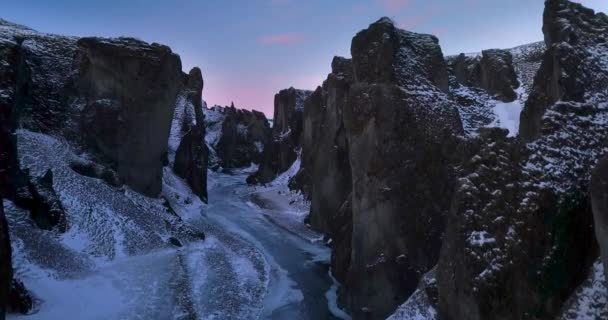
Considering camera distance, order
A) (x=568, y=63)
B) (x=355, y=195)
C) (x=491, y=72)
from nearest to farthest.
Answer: (x=568, y=63)
(x=355, y=195)
(x=491, y=72)

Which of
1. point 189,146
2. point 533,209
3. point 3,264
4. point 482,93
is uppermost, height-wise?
point 482,93

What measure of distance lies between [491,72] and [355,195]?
43.4 feet

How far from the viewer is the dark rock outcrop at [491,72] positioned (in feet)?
99.2

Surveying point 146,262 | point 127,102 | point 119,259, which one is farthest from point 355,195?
point 127,102

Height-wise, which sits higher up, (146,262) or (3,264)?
(3,264)

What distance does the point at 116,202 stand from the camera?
33.8 metres

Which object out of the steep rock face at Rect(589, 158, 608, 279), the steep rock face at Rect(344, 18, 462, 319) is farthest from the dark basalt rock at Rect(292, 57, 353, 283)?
the steep rock face at Rect(589, 158, 608, 279)

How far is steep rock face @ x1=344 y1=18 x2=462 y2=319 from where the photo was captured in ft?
74.4

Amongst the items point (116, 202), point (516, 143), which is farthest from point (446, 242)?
point (116, 202)

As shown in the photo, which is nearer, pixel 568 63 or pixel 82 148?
pixel 568 63

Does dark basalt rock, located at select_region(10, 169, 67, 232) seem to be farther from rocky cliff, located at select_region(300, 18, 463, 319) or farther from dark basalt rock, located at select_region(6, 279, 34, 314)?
rocky cliff, located at select_region(300, 18, 463, 319)

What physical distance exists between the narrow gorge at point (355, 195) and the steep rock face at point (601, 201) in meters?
0.06

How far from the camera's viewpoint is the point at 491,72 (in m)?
31.9

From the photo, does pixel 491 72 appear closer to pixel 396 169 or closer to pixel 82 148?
pixel 396 169
